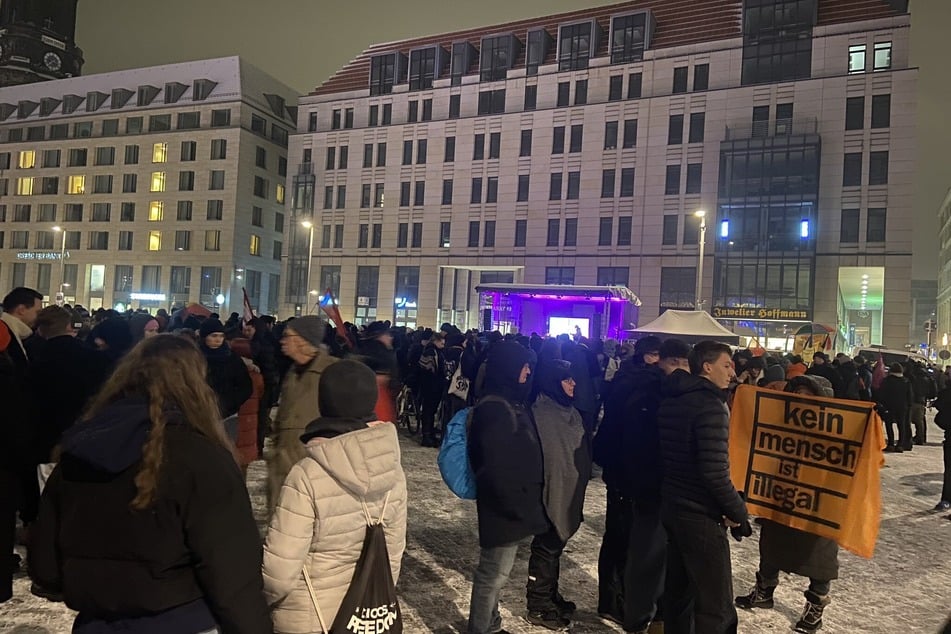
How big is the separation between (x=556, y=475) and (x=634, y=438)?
0.79m

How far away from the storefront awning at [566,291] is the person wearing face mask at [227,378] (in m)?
23.5

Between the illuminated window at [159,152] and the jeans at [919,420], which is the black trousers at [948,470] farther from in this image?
the illuminated window at [159,152]

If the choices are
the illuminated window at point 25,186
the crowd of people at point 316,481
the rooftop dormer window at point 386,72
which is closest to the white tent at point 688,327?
the crowd of people at point 316,481

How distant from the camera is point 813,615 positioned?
5.07 m

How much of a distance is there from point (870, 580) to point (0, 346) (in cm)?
803

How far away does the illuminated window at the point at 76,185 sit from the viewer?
65.9m

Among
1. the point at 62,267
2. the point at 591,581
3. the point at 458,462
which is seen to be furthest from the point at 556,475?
the point at 62,267

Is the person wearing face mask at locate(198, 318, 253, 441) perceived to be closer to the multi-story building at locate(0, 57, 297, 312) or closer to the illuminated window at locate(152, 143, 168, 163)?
the multi-story building at locate(0, 57, 297, 312)

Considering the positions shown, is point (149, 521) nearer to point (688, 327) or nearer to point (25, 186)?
point (688, 327)

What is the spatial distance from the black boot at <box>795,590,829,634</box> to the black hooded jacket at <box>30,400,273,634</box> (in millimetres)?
4661

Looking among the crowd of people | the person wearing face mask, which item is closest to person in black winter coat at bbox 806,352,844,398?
the crowd of people

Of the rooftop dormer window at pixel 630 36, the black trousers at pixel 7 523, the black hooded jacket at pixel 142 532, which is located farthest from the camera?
the rooftop dormer window at pixel 630 36

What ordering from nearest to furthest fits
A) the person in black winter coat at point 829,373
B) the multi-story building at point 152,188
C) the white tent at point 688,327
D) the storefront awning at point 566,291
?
the person in black winter coat at point 829,373 < the white tent at point 688,327 < the storefront awning at point 566,291 < the multi-story building at point 152,188

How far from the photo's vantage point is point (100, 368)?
555 cm
